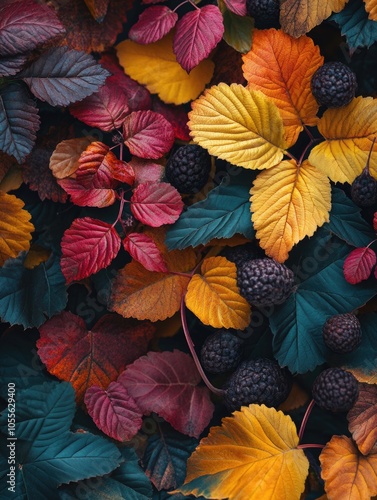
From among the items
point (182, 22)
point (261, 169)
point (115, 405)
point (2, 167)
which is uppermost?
point (182, 22)

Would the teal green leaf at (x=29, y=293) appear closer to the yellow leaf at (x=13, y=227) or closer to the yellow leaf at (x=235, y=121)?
the yellow leaf at (x=13, y=227)

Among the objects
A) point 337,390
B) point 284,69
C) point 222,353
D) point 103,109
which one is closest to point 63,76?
point 103,109

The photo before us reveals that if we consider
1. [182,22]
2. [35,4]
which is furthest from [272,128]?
[35,4]

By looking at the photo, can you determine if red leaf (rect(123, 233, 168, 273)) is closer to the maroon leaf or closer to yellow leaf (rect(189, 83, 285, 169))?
yellow leaf (rect(189, 83, 285, 169))

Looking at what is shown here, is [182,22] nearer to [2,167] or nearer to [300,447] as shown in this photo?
[2,167]

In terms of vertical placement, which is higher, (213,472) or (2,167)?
(2,167)

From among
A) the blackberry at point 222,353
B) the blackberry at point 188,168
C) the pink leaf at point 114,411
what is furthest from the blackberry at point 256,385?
the blackberry at point 188,168

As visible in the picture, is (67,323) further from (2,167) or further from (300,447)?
(300,447)
